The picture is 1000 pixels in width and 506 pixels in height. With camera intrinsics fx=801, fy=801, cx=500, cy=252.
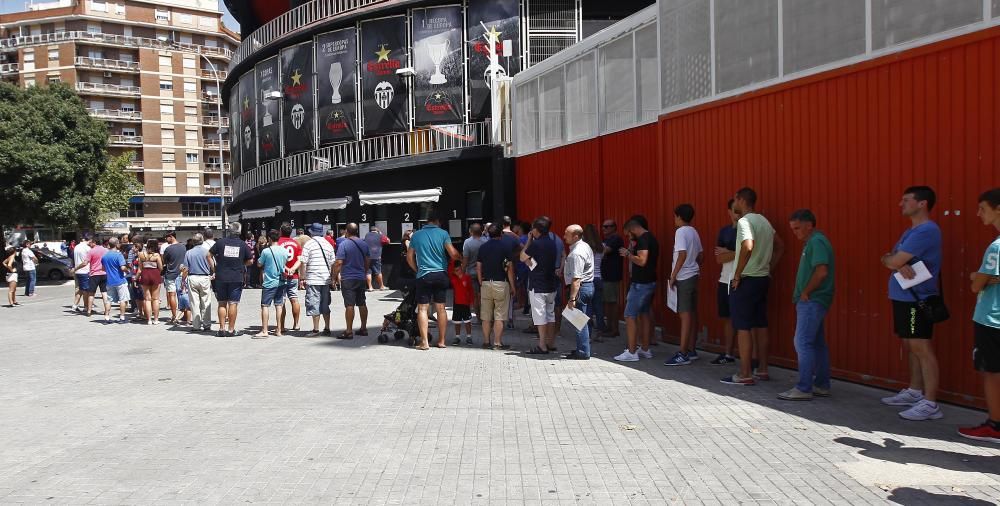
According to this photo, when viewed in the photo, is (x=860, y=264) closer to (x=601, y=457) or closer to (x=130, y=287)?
(x=601, y=457)

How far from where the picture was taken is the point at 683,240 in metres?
9.38

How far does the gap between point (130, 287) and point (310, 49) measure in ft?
46.5

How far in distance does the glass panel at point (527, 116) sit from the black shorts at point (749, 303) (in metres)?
9.65

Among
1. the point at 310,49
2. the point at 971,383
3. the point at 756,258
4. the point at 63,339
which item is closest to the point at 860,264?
the point at 756,258

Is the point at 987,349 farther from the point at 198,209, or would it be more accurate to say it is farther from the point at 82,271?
the point at 198,209

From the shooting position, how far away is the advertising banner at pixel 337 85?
27.8 metres

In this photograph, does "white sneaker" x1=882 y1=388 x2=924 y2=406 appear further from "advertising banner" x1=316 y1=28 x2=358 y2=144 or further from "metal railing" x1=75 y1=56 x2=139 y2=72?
"metal railing" x1=75 y1=56 x2=139 y2=72

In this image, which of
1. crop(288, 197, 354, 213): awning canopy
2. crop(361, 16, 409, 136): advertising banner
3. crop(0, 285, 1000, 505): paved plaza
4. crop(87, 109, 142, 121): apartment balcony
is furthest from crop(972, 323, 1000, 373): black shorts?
crop(87, 109, 142, 121): apartment balcony

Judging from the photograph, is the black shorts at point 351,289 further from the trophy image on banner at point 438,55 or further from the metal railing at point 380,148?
the trophy image on banner at point 438,55

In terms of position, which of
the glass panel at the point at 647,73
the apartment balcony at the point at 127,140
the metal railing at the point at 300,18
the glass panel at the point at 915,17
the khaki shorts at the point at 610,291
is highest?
the apartment balcony at the point at 127,140

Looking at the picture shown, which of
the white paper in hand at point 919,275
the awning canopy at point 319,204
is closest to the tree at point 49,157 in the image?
the awning canopy at point 319,204

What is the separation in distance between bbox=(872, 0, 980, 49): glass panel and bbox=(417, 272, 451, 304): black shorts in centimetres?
614

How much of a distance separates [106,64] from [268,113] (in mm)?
48816

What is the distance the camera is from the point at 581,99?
1472 cm
